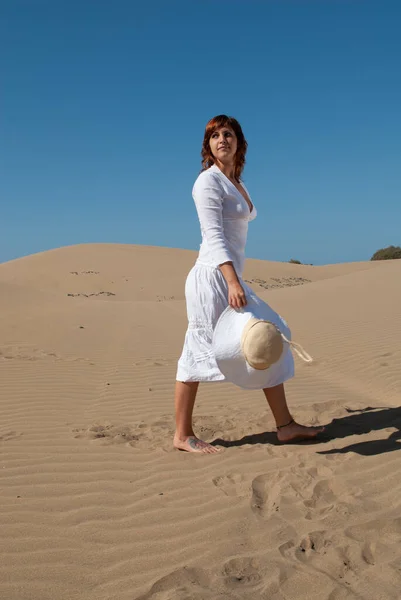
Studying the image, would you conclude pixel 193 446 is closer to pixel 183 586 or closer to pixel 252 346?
pixel 252 346

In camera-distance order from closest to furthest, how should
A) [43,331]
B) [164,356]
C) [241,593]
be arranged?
[241,593]
[164,356]
[43,331]

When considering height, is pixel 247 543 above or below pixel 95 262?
below

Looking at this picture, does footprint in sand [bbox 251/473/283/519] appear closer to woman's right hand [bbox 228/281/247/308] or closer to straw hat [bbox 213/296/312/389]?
straw hat [bbox 213/296/312/389]

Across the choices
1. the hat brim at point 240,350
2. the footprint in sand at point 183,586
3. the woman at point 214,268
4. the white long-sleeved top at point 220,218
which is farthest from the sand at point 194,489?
the white long-sleeved top at point 220,218

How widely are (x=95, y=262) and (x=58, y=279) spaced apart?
5.16m

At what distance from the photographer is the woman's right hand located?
11.2 feet

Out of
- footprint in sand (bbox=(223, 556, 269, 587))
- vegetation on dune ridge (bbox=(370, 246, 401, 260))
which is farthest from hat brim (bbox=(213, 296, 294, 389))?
vegetation on dune ridge (bbox=(370, 246, 401, 260))

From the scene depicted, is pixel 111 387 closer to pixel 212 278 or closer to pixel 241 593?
pixel 212 278

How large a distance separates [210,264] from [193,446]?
1.21 metres

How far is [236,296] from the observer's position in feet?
11.2

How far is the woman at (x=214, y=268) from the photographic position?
11.5 feet

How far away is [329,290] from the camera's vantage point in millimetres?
15344

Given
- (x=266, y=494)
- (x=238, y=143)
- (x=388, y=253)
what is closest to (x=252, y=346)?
(x=266, y=494)

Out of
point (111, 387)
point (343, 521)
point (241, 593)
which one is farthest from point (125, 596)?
point (111, 387)
